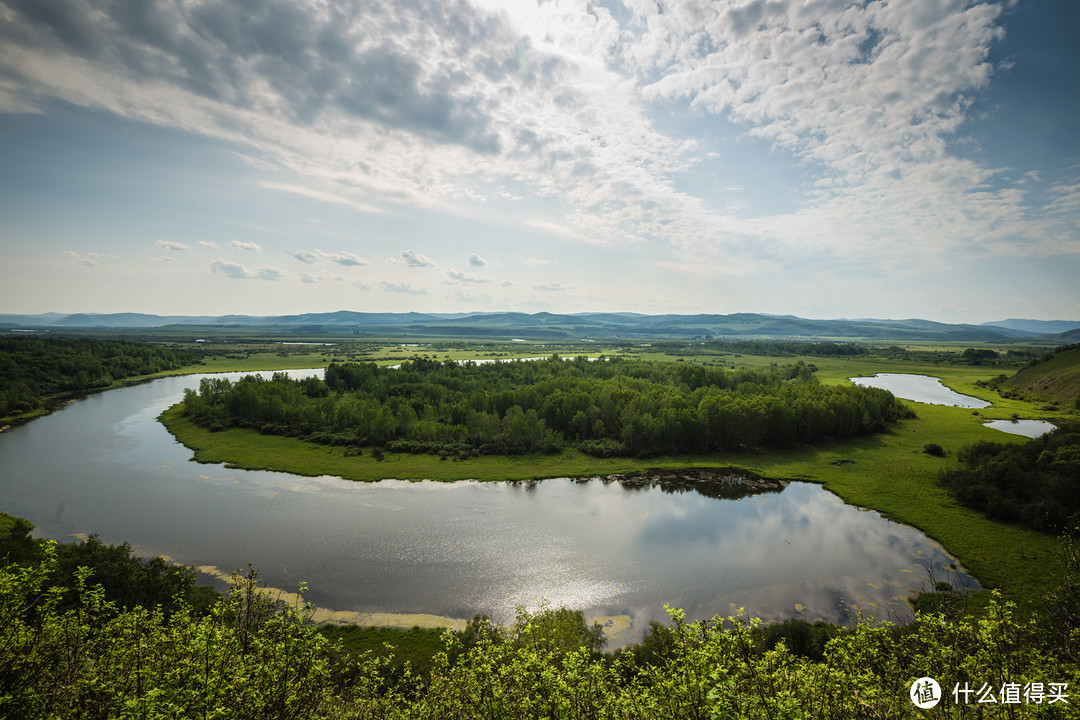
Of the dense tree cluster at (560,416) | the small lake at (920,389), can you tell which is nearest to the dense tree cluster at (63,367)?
the dense tree cluster at (560,416)

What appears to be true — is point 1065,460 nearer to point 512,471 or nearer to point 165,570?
point 512,471

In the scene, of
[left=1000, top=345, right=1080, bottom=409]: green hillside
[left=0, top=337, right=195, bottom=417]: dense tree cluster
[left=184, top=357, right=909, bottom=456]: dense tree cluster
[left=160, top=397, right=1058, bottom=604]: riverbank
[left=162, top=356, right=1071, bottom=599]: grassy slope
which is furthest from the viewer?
[left=1000, top=345, right=1080, bottom=409]: green hillside

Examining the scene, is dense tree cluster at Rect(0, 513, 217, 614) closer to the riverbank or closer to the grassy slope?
the riverbank

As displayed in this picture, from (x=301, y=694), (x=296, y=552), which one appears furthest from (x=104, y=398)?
(x=301, y=694)

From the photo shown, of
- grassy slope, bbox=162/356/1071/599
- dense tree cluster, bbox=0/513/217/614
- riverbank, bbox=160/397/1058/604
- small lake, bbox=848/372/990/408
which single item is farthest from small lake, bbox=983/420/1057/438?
dense tree cluster, bbox=0/513/217/614

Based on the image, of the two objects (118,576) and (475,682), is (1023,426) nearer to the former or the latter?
(475,682)
